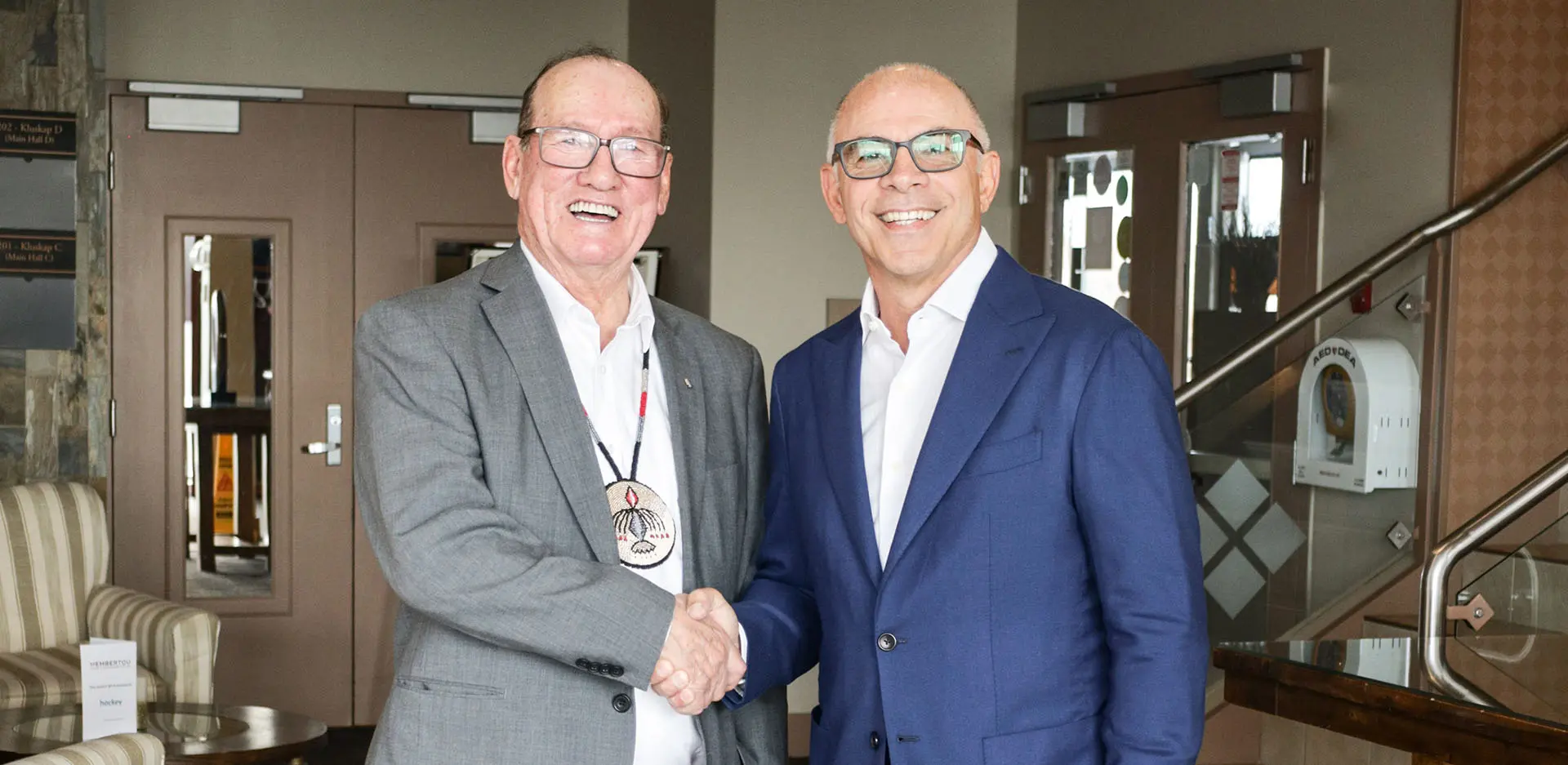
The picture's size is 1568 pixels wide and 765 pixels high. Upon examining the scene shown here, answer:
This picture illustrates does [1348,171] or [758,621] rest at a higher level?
[1348,171]

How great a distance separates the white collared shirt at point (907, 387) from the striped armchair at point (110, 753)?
4.07 ft

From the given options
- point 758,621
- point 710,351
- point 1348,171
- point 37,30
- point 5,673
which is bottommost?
point 5,673

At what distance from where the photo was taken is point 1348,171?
184 inches

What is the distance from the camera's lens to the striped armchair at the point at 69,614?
4980 mm

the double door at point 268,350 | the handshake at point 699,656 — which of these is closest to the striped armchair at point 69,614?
the double door at point 268,350

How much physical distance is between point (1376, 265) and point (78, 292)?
4658 millimetres

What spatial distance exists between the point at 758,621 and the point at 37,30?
478 centimetres

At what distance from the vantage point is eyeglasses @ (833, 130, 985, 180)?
2064 mm

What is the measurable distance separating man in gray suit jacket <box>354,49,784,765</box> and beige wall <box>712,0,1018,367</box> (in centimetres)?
329

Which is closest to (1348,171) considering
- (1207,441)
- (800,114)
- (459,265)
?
(1207,441)

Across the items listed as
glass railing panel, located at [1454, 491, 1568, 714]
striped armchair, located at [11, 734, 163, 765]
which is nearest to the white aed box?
glass railing panel, located at [1454, 491, 1568, 714]

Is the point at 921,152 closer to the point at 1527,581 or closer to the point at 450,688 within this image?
the point at 450,688

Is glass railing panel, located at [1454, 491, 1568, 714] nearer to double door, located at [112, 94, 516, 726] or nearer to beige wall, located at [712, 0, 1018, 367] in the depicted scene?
beige wall, located at [712, 0, 1018, 367]

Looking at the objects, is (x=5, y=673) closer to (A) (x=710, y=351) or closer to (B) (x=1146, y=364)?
(A) (x=710, y=351)
